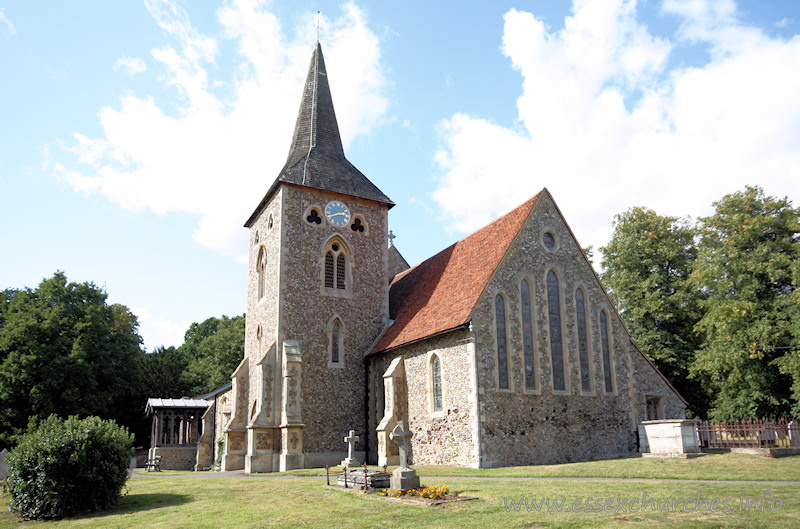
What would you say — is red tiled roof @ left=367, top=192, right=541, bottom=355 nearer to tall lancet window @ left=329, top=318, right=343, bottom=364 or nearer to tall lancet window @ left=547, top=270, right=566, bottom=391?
tall lancet window @ left=329, top=318, right=343, bottom=364

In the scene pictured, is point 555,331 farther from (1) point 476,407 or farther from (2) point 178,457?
(2) point 178,457

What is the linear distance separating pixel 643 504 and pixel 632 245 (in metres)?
28.1

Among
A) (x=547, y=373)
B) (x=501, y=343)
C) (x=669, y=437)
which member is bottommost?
(x=669, y=437)

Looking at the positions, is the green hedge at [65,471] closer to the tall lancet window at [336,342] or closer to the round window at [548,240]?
the tall lancet window at [336,342]

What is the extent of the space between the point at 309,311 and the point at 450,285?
6.31 m

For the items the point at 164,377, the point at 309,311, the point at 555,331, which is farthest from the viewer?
the point at 164,377

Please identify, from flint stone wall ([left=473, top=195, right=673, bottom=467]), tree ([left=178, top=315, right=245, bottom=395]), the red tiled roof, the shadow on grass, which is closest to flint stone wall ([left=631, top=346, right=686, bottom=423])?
flint stone wall ([left=473, top=195, right=673, bottom=467])

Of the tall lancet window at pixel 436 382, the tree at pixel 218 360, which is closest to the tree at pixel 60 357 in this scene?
the tree at pixel 218 360

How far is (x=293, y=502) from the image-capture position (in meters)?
13.0

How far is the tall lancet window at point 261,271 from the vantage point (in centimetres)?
2794

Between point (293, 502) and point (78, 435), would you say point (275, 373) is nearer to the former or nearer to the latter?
point (78, 435)

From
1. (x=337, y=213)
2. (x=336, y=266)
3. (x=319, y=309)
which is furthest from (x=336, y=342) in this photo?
(x=337, y=213)

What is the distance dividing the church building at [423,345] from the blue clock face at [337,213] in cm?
7

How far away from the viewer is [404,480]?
13.2 meters
